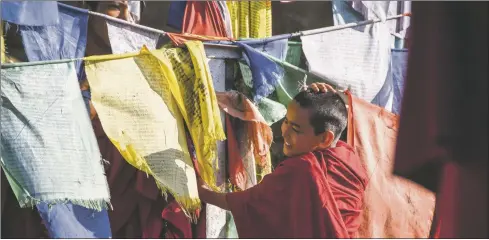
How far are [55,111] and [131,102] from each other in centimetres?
35

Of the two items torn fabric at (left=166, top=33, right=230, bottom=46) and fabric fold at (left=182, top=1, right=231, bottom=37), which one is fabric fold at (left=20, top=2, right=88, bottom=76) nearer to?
torn fabric at (left=166, top=33, right=230, bottom=46)

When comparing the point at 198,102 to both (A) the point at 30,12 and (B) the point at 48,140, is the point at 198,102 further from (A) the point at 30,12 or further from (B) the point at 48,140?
(A) the point at 30,12

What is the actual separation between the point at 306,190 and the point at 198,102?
0.70 m

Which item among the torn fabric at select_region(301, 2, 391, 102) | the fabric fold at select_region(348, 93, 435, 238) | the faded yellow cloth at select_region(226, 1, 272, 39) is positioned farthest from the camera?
the faded yellow cloth at select_region(226, 1, 272, 39)

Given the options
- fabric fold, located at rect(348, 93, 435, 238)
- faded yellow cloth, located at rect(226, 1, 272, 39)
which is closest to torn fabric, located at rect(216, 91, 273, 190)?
fabric fold, located at rect(348, 93, 435, 238)

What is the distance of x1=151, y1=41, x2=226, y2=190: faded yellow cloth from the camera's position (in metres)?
4.36

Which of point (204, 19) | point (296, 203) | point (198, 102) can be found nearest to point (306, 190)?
point (296, 203)

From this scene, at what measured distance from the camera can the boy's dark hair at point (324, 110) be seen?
4.27m

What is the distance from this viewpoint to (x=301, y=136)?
4.24m

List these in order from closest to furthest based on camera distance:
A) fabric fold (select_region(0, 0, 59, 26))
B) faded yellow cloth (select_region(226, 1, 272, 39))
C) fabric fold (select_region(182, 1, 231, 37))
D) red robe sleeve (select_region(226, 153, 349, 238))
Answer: red robe sleeve (select_region(226, 153, 349, 238)), fabric fold (select_region(0, 0, 59, 26)), fabric fold (select_region(182, 1, 231, 37)), faded yellow cloth (select_region(226, 1, 272, 39))

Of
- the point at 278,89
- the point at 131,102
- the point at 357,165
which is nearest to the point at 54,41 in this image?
the point at 131,102

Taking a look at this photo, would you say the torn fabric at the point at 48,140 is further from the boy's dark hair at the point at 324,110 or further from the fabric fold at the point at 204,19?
the fabric fold at the point at 204,19

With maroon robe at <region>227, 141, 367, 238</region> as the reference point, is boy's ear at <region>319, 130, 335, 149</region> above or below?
above

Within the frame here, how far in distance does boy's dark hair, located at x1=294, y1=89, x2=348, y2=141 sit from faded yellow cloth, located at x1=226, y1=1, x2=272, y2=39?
1.38m
